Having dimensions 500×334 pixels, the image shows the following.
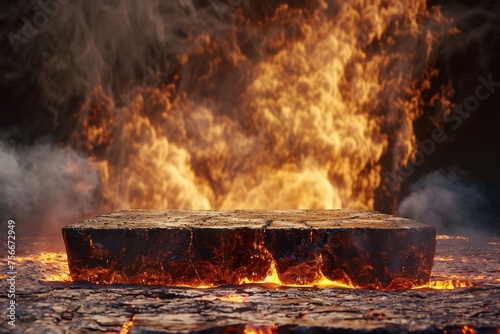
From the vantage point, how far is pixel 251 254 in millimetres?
3436

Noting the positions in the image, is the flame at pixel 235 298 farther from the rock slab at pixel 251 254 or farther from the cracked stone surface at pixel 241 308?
the rock slab at pixel 251 254

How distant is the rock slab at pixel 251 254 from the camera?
11.0 ft

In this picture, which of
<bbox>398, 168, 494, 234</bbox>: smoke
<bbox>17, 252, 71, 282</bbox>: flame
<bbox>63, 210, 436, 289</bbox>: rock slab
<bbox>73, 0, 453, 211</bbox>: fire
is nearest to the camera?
<bbox>63, 210, 436, 289</bbox>: rock slab

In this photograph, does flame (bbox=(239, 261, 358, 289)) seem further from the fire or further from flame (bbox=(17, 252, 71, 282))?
the fire

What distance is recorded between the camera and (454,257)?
4.52 meters

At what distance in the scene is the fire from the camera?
23.9 feet

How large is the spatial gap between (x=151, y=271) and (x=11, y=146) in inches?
188

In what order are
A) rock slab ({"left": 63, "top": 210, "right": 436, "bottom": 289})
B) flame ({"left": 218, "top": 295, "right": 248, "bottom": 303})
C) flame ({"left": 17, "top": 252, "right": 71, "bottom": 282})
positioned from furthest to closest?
flame ({"left": 17, "top": 252, "right": 71, "bottom": 282}) → rock slab ({"left": 63, "top": 210, "right": 436, "bottom": 289}) → flame ({"left": 218, "top": 295, "right": 248, "bottom": 303})

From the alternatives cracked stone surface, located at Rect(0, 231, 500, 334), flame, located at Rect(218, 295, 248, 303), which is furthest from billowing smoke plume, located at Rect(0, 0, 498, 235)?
flame, located at Rect(218, 295, 248, 303)

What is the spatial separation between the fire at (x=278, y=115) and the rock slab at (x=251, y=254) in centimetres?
376

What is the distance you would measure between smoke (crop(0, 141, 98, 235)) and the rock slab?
3457 millimetres

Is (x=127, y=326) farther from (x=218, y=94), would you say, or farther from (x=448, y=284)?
(x=218, y=94)

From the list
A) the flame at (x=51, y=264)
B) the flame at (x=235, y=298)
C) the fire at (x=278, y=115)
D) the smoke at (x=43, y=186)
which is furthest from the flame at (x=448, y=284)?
the smoke at (x=43, y=186)

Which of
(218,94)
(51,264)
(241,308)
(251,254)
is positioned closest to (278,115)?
(218,94)
